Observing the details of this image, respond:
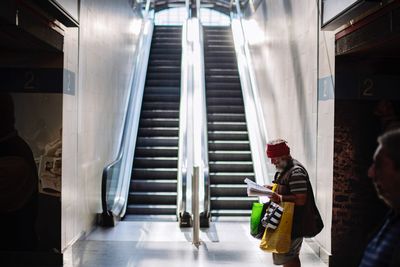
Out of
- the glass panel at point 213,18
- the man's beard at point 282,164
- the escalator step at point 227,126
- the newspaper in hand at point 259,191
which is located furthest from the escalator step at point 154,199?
the glass panel at point 213,18

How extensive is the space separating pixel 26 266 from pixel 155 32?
11.5m

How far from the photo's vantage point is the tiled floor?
544 cm

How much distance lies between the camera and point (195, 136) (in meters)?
8.98

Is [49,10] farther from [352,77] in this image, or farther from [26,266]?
[352,77]

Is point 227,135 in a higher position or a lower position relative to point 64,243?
higher

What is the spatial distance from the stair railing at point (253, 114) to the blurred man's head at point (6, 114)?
4.19 m

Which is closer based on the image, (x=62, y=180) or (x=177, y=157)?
(x=62, y=180)

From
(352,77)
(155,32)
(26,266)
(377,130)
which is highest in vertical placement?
(155,32)

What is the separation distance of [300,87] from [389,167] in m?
5.23

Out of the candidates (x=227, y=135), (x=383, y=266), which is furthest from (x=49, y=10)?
(x=227, y=135)

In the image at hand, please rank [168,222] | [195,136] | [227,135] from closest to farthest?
[168,222]
[195,136]
[227,135]

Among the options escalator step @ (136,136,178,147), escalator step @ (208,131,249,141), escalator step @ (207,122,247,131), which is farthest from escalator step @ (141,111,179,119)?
escalator step @ (208,131,249,141)

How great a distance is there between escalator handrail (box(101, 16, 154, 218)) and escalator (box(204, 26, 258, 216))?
4.71 ft

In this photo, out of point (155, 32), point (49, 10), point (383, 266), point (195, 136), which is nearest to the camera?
point (383, 266)
